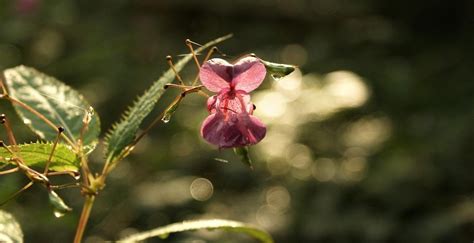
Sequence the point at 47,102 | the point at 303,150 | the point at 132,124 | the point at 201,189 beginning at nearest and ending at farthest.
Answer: the point at 132,124
the point at 47,102
the point at 201,189
the point at 303,150

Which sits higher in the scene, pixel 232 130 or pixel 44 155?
pixel 232 130

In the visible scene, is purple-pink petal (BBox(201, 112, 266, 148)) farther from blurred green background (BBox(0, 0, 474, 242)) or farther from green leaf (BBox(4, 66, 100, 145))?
blurred green background (BBox(0, 0, 474, 242))

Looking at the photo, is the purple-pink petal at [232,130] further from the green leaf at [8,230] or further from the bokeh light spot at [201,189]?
the bokeh light spot at [201,189]

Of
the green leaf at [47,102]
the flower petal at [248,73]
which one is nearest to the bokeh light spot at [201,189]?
the green leaf at [47,102]

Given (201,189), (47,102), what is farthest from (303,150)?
(47,102)

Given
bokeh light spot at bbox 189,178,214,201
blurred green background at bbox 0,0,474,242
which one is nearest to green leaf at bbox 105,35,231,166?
blurred green background at bbox 0,0,474,242

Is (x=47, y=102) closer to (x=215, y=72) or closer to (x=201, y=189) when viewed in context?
(x=215, y=72)
